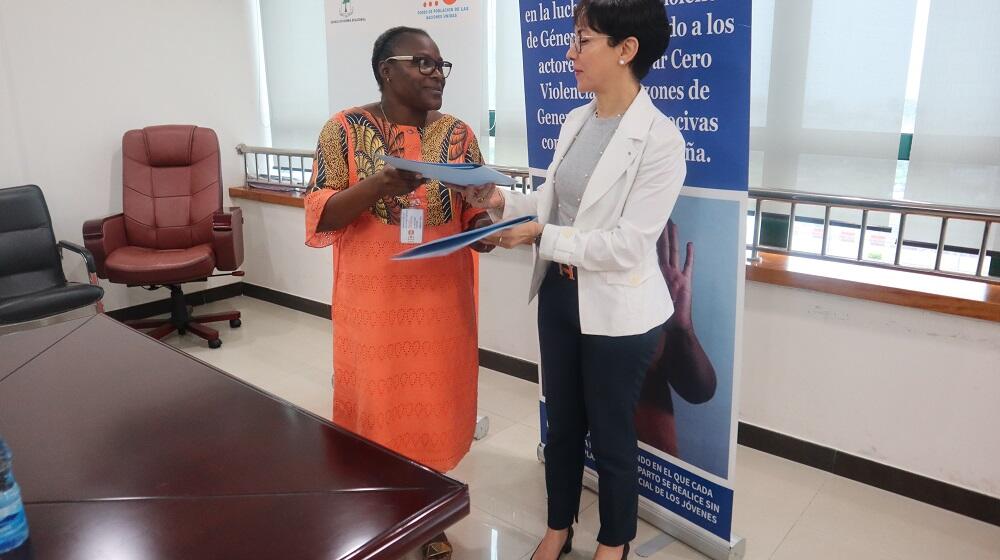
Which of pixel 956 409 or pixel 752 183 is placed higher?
pixel 752 183

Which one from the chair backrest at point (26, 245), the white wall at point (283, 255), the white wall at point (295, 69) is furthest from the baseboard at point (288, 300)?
the chair backrest at point (26, 245)

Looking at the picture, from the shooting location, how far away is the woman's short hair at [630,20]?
4.55ft

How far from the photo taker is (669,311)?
1.64 metres

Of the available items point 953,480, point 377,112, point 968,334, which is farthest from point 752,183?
point 377,112

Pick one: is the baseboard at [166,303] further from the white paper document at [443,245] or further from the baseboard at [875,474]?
the baseboard at [875,474]

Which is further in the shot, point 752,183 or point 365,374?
point 752,183

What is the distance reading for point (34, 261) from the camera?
11.2 ft

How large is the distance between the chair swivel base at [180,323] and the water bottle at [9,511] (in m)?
2.98

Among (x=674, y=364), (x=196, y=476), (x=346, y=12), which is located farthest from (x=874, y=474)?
(x=346, y=12)

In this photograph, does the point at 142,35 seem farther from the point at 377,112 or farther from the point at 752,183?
the point at 752,183

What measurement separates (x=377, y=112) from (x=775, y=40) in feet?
5.50

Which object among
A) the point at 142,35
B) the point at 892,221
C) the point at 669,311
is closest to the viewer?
the point at 669,311

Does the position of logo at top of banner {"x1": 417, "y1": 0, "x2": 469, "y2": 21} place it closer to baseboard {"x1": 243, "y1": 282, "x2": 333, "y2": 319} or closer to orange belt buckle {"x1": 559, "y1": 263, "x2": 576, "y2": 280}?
orange belt buckle {"x1": 559, "y1": 263, "x2": 576, "y2": 280}

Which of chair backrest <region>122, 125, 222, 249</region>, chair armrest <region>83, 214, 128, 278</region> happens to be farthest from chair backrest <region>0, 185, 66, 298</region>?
chair backrest <region>122, 125, 222, 249</region>
